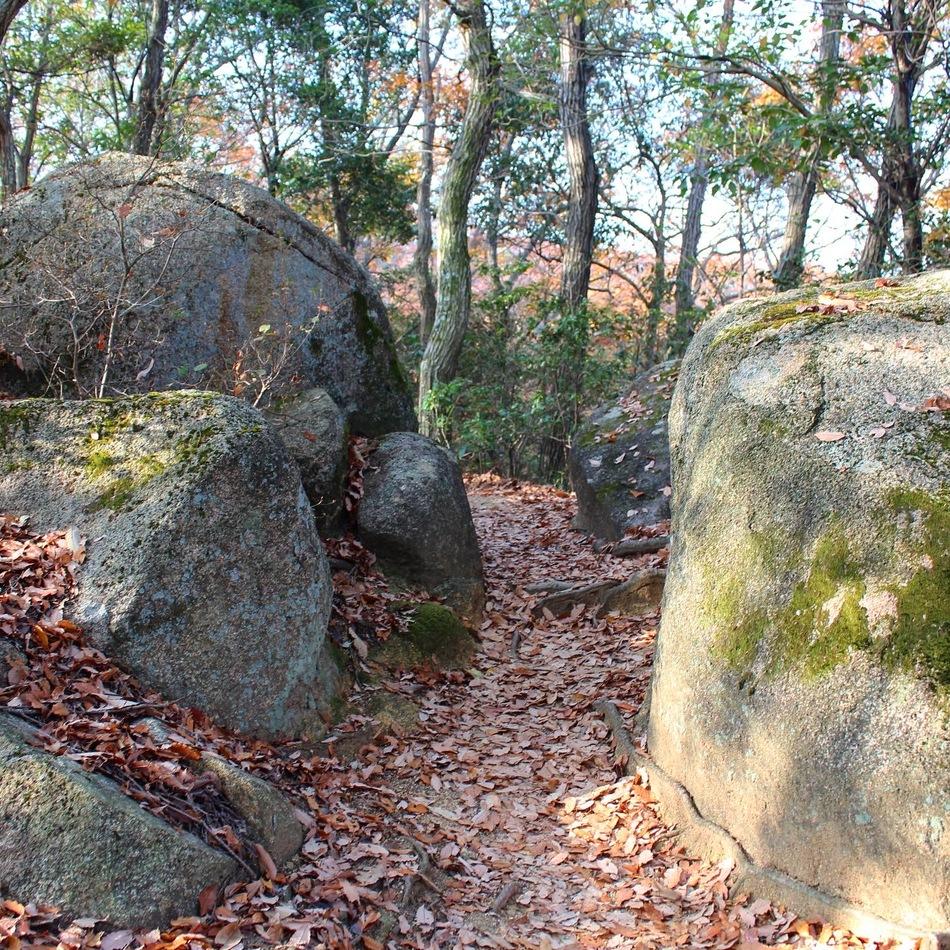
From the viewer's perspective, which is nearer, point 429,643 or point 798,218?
point 429,643

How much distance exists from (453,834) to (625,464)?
574 centimetres

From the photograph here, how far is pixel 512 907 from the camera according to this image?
4.89 m

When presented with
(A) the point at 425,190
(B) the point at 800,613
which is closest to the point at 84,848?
(B) the point at 800,613

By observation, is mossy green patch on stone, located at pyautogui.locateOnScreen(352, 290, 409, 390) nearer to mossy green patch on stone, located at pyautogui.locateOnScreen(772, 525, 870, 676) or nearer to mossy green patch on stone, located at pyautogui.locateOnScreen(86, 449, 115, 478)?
mossy green patch on stone, located at pyautogui.locateOnScreen(86, 449, 115, 478)

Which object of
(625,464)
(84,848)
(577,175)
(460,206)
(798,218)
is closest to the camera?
(84,848)

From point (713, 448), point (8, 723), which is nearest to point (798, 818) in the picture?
point (713, 448)

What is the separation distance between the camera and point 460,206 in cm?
1361

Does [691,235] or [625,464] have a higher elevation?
[691,235]

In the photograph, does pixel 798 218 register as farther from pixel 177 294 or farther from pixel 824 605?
pixel 824 605

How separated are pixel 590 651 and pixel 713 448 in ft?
9.94

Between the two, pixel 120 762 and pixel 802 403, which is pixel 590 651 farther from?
pixel 120 762

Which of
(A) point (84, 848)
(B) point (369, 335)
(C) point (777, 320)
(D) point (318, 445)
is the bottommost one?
(A) point (84, 848)

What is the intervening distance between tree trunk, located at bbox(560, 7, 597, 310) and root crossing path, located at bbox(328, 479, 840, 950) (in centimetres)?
771

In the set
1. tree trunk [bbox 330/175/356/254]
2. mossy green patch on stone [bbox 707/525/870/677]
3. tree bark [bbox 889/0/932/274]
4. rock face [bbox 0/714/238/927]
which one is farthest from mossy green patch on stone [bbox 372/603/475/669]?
tree trunk [bbox 330/175/356/254]
